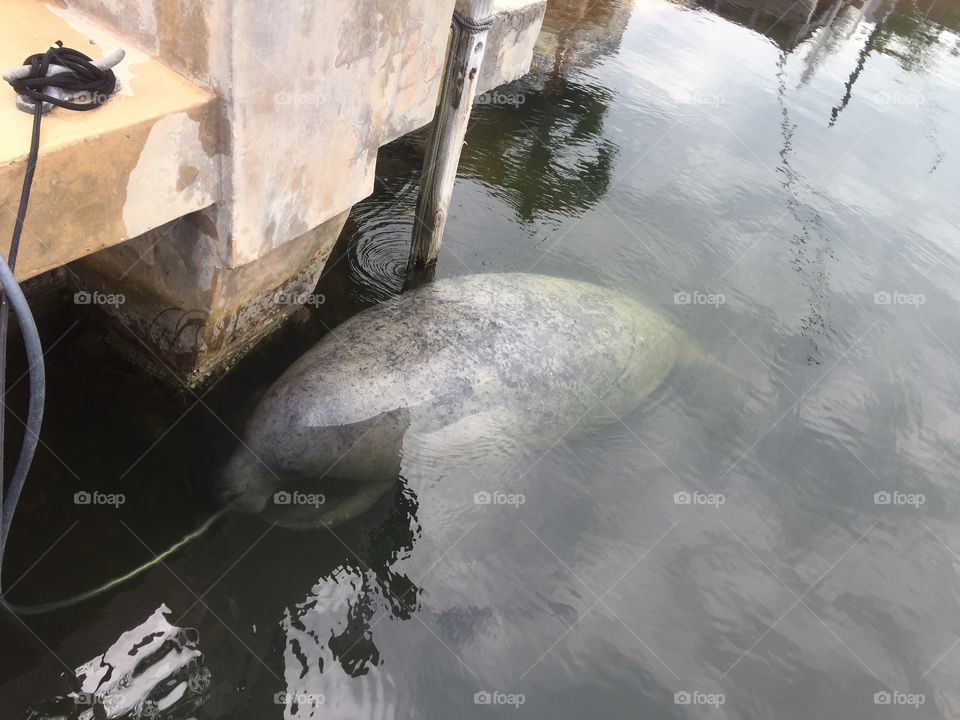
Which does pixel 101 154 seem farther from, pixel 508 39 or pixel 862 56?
pixel 862 56

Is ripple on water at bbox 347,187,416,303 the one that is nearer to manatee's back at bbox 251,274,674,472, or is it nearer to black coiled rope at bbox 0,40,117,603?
manatee's back at bbox 251,274,674,472

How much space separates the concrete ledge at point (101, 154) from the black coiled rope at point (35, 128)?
2.3 inches

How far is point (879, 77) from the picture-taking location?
11.8 metres

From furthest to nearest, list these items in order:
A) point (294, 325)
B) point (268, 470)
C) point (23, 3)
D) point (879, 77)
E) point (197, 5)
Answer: point (879, 77), point (294, 325), point (268, 470), point (23, 3), point (197, 5)

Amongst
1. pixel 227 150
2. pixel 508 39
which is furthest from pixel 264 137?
pixel 508 39

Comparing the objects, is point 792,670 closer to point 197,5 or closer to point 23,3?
point 197,5

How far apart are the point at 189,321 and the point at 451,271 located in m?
2.49

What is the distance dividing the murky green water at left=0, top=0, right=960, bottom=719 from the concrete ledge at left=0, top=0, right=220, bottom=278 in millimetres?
1663

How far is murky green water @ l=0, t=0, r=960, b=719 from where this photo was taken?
367cm

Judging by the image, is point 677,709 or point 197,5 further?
point 677,709

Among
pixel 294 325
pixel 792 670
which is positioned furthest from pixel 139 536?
pixel 792 670

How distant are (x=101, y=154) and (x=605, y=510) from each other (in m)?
3.56

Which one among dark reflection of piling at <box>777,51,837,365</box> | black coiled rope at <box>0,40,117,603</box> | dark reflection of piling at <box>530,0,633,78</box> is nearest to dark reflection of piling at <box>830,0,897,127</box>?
dark reflection of piling at <box>777,51,837,365</box>

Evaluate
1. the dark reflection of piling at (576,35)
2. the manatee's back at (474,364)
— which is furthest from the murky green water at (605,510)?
the dark reflection of piling at (576,35)
